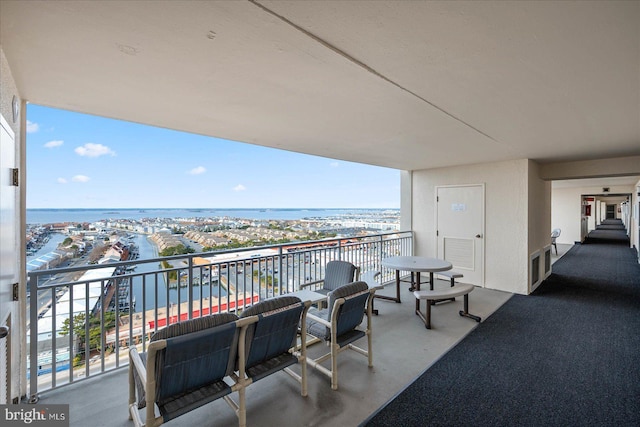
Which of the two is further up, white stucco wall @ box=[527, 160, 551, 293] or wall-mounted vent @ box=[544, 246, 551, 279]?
white stucco wall @ box=[527, 160, 551, 293]

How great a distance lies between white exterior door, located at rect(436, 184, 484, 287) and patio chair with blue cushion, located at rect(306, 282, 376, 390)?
12.2 feet

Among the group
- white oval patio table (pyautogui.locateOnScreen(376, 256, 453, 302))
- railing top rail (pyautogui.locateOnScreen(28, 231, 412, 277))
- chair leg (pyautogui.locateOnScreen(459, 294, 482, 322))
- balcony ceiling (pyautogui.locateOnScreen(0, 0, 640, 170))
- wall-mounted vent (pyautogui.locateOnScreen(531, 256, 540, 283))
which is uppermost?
balcony ceiling (pyautogui.locateOnScreen(0, 0, 640, 170))

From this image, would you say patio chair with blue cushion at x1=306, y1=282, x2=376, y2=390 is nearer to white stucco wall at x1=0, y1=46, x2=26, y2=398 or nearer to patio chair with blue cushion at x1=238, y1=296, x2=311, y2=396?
patio chair with blue cushion at x1=238, y1=296, x2=311, y2=396

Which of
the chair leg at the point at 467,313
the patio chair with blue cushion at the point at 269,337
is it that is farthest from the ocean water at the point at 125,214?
the chair leg at the point at 467,313

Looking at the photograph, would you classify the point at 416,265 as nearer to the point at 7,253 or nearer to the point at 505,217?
the point at 505,217

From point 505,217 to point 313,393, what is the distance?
14.8ft

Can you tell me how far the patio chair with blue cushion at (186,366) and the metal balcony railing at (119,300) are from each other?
1.02m

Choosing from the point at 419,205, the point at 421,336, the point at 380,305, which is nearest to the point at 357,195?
the point at 419,205

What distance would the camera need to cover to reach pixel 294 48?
59.3 inches

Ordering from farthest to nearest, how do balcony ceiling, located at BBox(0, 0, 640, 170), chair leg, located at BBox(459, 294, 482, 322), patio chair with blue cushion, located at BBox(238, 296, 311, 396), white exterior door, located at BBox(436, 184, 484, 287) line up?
white exterior door, located at BBox(436, 184, 484, 287)
chair leg, located at BBox(459, 294, 482, 322)
patio chair with blue cushion, located at BBox(238, 296, 311, 396)
balcony ceiling, located at BBox(0, 0, 640, 170)

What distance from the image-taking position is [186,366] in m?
1.52

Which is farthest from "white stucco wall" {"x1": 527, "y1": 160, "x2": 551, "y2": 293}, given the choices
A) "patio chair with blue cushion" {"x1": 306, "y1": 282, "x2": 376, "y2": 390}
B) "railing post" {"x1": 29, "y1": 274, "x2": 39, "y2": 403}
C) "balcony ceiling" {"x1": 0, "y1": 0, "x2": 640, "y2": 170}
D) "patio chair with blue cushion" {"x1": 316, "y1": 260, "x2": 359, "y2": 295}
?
"railing post" {"x1": 29, "y1": 274, "x2": 39, "y2": 403}

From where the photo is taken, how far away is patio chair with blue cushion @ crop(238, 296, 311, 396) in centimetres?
177

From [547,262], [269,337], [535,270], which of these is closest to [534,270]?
[535,270]
